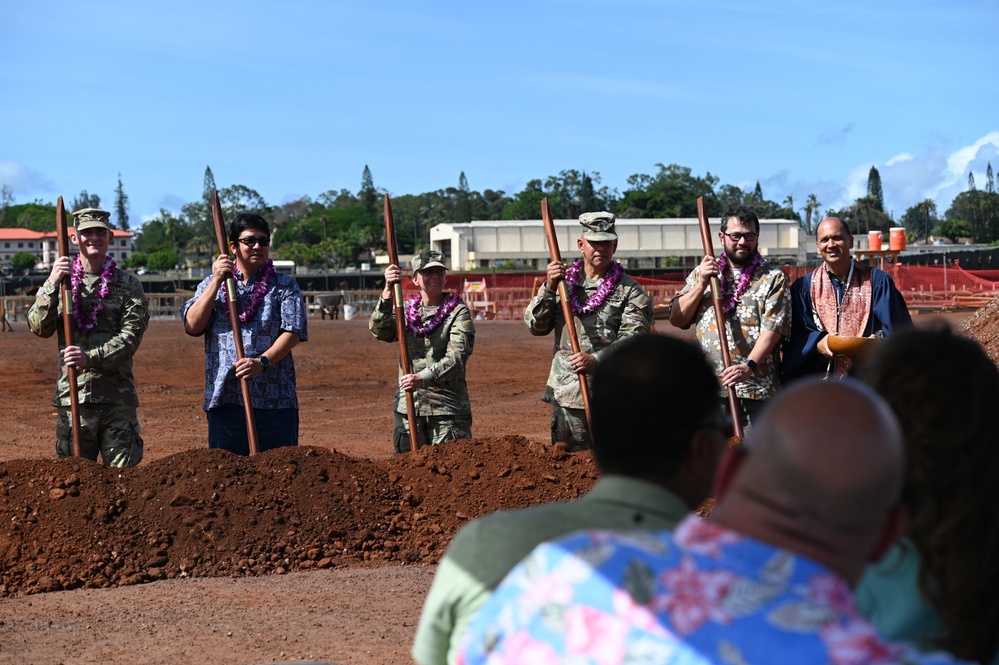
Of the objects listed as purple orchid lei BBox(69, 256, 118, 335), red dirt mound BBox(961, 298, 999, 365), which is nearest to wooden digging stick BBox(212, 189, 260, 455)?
purple orchid lei BBox(69, 256, 118, 335)

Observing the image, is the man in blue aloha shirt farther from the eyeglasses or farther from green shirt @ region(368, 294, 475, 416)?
green shirt @ region(368, 294, 475, 416)

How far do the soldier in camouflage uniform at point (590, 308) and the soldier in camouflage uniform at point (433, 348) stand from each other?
1.58ft

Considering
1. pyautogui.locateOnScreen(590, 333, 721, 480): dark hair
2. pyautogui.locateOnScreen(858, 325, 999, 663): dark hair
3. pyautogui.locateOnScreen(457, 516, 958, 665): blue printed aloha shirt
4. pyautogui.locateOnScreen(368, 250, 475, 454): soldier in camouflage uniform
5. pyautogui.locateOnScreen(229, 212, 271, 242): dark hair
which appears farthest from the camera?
pyautogui.locateOnScreen(368, 250, 475, 454): soldier in camouflage uniform

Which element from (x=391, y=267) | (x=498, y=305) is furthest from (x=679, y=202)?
(x=391, y=267)

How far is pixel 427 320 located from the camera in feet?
25.8

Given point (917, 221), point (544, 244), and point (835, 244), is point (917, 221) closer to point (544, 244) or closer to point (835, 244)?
point (544, 244)

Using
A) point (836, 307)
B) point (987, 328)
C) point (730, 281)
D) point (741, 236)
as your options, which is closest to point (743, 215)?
point (741, 236)

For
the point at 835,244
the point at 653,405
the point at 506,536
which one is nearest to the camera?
the point at 653,405

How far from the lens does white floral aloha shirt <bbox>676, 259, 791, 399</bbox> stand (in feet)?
23.3

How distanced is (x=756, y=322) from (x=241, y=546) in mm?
3132

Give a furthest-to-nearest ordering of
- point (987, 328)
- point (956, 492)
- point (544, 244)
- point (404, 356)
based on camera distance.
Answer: point (544, 244), point (987, 328), point (404, 356), point (956, 492)

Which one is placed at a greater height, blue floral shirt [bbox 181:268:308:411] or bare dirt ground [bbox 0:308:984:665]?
blue floral shirt [bbox 181:268:308:411]

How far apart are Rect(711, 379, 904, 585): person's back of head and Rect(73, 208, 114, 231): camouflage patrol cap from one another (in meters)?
6.37

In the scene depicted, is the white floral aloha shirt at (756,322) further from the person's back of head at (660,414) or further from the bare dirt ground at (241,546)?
the person's back of head at (660,414)
